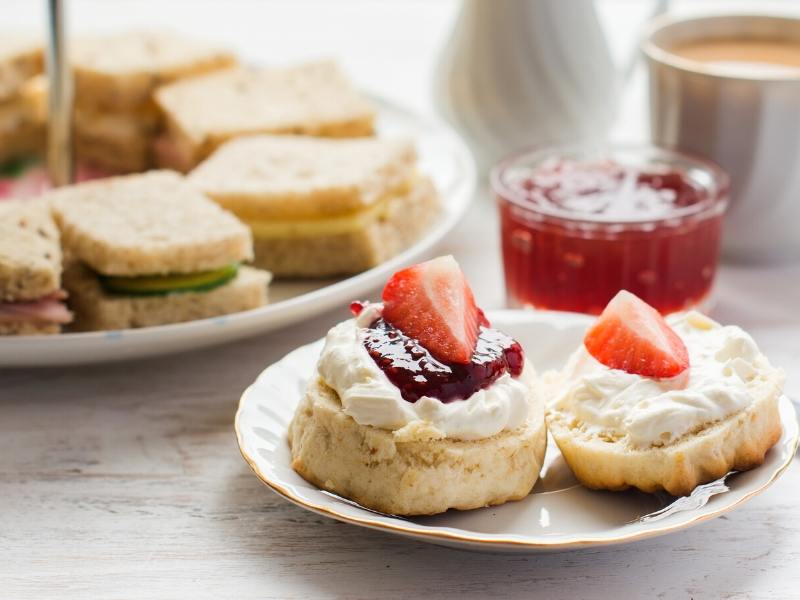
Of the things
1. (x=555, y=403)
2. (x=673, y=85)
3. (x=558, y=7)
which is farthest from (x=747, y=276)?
(x=555, y=403)

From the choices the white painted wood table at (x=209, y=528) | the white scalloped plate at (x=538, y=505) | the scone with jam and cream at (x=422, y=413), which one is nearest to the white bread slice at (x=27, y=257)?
the white painted wood table at (x=209, y=528)

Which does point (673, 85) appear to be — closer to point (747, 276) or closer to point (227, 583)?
point (747, 276)

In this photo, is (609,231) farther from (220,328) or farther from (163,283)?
(163,283)

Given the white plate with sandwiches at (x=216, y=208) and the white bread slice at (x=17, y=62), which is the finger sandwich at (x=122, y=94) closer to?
the white plate with sandwiches at (x=216, y=208)

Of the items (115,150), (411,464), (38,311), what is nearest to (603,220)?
(411,464)

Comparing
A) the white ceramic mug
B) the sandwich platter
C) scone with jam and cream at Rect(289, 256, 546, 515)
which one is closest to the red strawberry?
scone with jam and cream at Rect(289, 256, 546, 515)

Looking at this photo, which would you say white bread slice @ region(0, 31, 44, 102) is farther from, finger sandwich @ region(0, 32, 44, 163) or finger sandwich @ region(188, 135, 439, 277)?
finger sandwich @ region(188, 135, 439, 277)
